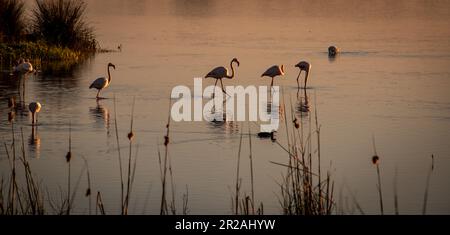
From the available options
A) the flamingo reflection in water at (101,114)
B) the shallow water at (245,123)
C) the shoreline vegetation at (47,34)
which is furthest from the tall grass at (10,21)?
the flamingo reflection in water at (101,114)

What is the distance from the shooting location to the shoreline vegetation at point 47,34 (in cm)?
2025

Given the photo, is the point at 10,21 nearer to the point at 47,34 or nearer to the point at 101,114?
the point at 47,34

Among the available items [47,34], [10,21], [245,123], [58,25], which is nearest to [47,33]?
[47,34]

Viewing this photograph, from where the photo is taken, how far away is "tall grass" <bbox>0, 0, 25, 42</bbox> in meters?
20.5

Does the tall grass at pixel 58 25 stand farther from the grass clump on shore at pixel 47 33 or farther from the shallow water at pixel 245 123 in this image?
the shallow water at pixel 245 123

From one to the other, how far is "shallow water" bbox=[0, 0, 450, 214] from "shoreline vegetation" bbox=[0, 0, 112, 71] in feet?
2.82

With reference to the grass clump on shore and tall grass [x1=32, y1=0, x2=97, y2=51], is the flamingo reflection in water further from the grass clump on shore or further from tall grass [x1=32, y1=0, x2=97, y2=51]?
tall grass [x1=32, y1=0, x2=97, y2=51]

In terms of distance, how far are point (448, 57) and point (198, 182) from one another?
13.7 metres

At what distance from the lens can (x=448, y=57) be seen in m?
21.7

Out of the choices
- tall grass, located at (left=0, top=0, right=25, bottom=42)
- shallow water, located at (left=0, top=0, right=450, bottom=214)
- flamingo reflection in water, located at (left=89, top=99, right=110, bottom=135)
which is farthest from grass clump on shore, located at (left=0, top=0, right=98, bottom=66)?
flamingo reflection in water, located at (left=89, top=99, right=110, bottom=135)

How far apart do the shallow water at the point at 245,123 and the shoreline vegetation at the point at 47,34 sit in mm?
859

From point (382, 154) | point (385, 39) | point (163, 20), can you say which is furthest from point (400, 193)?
point (163, 20)
